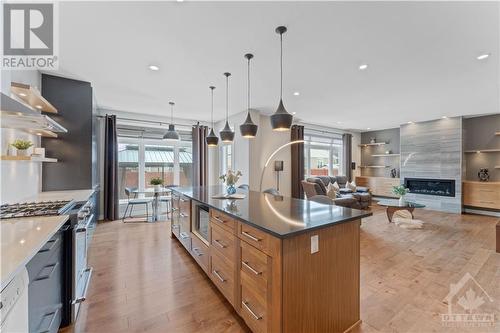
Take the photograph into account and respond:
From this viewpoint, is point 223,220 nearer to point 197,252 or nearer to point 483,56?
point 197,252

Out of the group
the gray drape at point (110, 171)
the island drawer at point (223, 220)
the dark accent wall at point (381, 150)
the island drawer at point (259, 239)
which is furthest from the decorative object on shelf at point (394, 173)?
the gray drape at point (110, 171)

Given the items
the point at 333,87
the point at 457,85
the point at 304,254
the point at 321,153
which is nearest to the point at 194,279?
the point at 304,254

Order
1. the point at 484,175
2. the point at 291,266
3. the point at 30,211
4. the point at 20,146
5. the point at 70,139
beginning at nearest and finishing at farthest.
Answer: the point at 291,266
the point at 30,211
the point at 20,146
the point at 70,139
the point at 484,175

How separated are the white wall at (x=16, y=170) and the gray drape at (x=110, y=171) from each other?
1.97 m

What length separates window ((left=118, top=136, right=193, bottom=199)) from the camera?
19.3 ft

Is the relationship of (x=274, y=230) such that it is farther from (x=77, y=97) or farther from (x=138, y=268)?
(x=77, y=97)

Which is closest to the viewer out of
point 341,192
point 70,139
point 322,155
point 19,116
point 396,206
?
point 19,116

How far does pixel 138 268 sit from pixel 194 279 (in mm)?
863

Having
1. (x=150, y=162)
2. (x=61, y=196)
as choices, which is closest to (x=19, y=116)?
(x=61, y=196)

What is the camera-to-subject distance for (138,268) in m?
2.89

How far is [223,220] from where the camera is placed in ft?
6.89

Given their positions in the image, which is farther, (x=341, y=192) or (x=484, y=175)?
(x=341, y=192)

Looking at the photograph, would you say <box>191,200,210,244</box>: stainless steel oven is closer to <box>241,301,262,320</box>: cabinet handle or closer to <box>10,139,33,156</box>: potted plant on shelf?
<box>241,301,262,320</box>: cabinet handle

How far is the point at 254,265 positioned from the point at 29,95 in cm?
326
